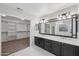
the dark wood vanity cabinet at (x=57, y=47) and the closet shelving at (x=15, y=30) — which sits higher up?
the closet shelving at (x=15, y=30)

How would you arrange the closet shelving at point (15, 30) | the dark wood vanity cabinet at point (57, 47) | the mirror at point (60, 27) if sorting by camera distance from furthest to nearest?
the closet shelving at point (15, 30)
the mirror at point (60, 27)
the dark wood vanity cabinet at point (57, 47)

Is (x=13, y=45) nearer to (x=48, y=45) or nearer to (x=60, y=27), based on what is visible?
(x=48, y=45)

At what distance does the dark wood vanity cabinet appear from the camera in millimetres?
2138

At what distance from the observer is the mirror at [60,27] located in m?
2.50

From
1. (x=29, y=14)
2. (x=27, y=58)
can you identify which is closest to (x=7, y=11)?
(x=29, y=14)

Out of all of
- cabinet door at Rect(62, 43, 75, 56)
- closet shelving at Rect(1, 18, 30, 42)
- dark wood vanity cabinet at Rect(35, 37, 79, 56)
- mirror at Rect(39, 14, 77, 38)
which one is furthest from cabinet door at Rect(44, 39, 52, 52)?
closet shelving at Rect(1, 18, 30, 42)

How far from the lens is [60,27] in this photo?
2932 mm

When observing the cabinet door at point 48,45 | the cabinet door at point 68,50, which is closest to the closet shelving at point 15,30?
the cabinet door at point 48,45

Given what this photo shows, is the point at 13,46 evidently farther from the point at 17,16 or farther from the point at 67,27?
the point at 67,27

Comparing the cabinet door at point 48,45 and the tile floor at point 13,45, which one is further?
the cabinet door at point 48,45

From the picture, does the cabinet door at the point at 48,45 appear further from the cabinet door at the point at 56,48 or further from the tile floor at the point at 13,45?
the tile floor at the point at 13,45

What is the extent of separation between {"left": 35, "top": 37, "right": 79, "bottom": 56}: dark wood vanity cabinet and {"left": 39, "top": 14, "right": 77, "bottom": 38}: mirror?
43 centimetres

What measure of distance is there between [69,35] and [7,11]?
8.26ft

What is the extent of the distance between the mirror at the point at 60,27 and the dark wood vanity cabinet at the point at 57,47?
0.43m
